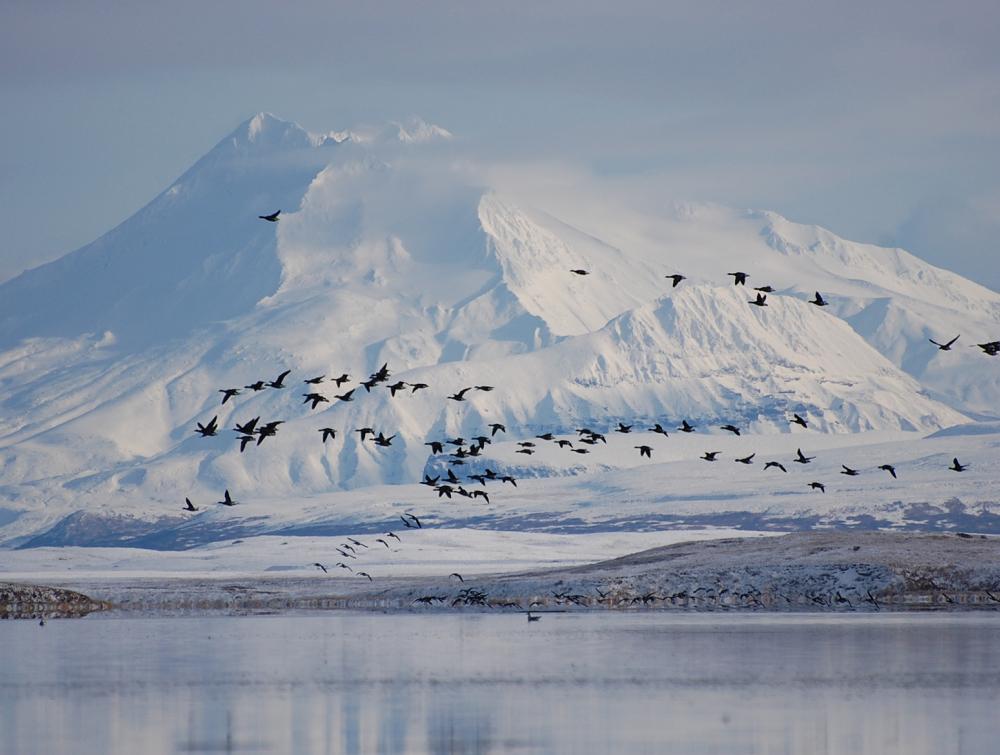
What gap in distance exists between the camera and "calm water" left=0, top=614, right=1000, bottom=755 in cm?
4288

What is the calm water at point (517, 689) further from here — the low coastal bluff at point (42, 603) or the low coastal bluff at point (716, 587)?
the low coastal bluff at point (42, 603)

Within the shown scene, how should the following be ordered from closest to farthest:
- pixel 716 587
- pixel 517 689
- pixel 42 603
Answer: pixel 517 689, pixel 716 587, pixel 42 603

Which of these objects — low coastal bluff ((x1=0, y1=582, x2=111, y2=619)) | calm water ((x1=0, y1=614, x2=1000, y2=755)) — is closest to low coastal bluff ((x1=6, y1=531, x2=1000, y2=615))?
low coastal bluff ((x1=0, y1=582, x2=111, y2=619))

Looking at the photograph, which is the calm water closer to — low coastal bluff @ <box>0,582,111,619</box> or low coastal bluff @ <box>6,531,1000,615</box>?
low coastal bluff @ <box>6,531,1000,615</box>

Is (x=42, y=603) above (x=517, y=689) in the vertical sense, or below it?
above

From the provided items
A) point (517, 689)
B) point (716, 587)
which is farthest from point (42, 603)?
point (517, 689)

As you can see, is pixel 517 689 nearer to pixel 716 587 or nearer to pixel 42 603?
pixel 716 587

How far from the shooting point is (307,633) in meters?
77.0

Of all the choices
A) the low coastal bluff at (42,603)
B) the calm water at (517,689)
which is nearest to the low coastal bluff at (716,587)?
the low coastal bluff at (42,603)

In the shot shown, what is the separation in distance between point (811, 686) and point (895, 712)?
5.29 m

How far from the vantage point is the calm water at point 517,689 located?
141ft

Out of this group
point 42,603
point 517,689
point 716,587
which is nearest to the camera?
point 517,689

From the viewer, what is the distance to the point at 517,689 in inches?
2060

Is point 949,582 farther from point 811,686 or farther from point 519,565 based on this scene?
point 519,565
